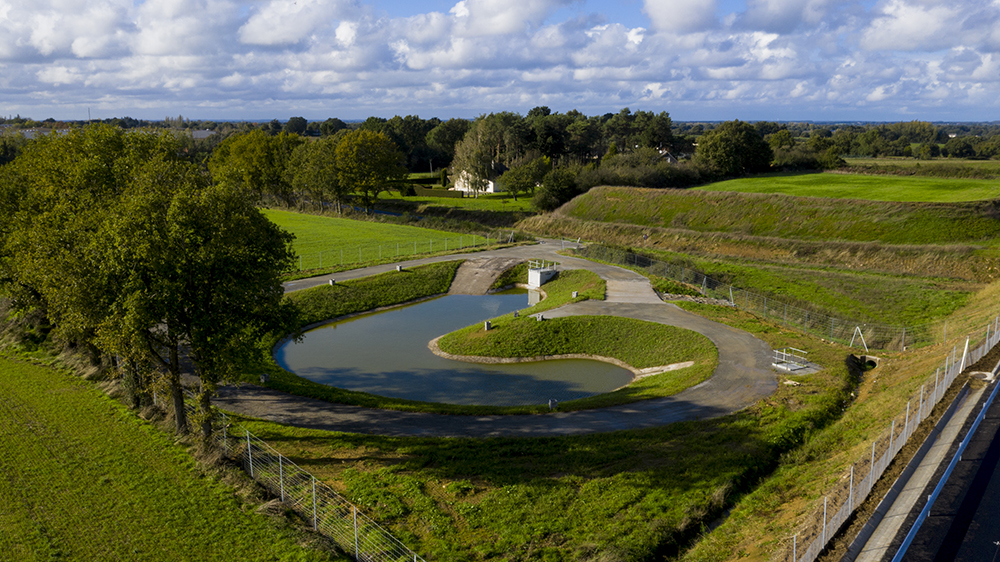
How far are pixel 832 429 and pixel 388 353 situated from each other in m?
21.7

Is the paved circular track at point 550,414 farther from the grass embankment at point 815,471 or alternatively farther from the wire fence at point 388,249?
the wire fence at point 388,249

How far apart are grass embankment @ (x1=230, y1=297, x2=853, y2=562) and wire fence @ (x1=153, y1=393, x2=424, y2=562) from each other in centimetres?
47

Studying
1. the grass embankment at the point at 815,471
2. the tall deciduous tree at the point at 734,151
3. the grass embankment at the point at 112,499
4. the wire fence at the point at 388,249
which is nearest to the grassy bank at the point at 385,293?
the grass embankment at the point at 112,499

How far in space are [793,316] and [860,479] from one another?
965 inches

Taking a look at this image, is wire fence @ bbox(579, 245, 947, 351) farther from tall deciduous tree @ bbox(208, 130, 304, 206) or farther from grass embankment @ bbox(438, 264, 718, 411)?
tall deciduous tree @ bbox(208, 130, 304, 206)

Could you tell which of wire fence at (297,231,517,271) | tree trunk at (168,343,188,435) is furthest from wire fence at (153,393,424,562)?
wire fence at (297,231,517,271)

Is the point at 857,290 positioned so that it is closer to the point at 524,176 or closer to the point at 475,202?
the point at 524,176

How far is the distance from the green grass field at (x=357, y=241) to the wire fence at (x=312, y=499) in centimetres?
3135

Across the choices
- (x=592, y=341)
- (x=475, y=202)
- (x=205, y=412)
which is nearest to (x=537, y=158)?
(x=475, y=202)

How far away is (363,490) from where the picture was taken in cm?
1723

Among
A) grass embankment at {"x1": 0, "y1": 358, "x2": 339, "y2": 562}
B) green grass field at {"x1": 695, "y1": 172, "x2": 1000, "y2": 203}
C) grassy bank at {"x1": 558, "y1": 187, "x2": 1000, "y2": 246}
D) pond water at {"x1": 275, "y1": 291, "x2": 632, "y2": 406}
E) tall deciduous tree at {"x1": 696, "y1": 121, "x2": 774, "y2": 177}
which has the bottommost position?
pond water at {"x1": 275, "y1": 291, "x2": 632, "y2": 406}

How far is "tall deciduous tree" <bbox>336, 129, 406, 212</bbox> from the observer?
3302 inches

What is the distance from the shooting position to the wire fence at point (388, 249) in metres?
54.0

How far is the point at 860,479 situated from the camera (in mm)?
15297
